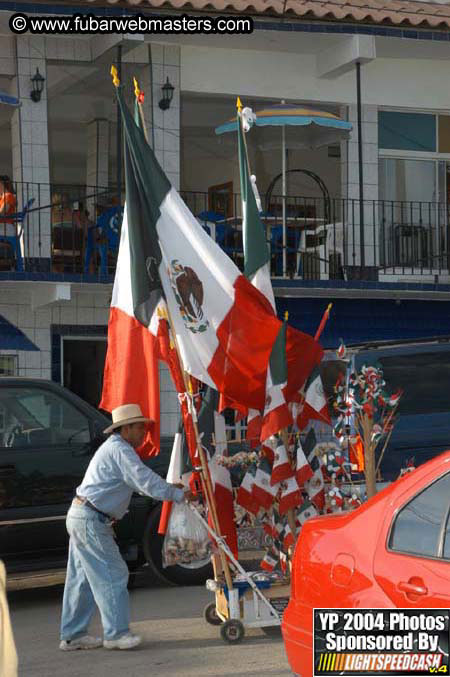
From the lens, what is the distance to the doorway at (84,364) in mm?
18094

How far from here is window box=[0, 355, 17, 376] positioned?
17.3m

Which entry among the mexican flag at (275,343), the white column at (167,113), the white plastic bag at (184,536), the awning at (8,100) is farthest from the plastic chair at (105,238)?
the white plastic bag at (184,536)

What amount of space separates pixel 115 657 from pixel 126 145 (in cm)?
363

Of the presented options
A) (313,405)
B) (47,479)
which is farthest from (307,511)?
(47,479)

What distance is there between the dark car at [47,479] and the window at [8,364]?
6.18 metres

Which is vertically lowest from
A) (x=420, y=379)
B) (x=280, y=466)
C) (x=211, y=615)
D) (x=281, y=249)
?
(x=211, y=615)

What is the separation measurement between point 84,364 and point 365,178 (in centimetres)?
501

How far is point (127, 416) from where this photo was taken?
9.07 metres

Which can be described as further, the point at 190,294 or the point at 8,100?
the point at 8,100

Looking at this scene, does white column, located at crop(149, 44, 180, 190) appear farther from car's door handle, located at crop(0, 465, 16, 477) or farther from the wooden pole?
the wooden pole

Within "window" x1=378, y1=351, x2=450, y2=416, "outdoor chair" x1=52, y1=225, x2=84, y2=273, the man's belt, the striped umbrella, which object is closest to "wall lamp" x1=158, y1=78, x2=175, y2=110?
the striped umbrella

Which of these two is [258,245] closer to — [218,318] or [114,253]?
Result: [218,318]

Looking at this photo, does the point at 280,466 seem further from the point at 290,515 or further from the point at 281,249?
the point at 281,249

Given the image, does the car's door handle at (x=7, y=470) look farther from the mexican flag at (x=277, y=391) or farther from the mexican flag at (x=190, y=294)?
the mexican flag at (x=277, y=391)
